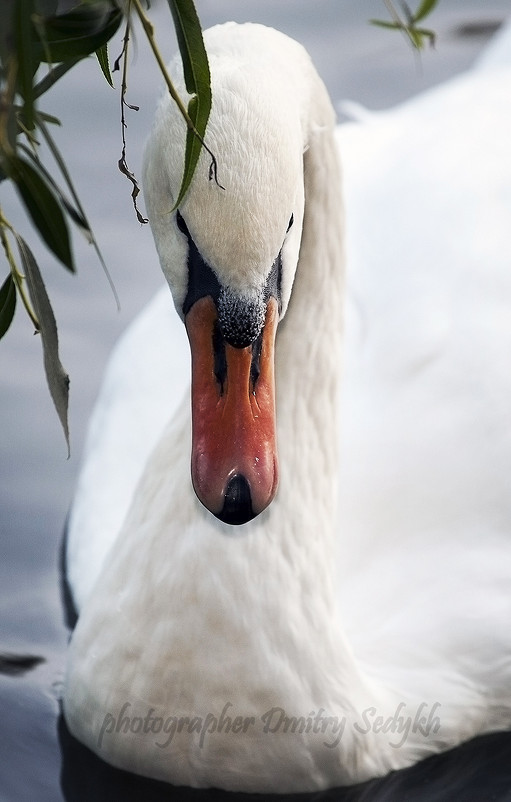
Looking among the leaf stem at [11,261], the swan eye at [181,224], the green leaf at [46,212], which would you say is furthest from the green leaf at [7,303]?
the swan eye at [181,224]

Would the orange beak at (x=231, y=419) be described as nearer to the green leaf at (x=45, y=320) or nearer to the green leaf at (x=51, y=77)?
the green leaf at (x=45, y=320)

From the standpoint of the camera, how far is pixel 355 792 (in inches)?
125

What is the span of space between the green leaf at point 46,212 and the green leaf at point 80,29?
0.15m

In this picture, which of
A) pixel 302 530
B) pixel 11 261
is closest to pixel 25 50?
pixel 11 261

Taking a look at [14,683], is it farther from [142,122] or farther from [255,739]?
[142,122]

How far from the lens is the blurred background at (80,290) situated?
11.9 feet

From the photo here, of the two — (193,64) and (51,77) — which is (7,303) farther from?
(193,64)

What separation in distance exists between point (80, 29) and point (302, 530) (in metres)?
1.50

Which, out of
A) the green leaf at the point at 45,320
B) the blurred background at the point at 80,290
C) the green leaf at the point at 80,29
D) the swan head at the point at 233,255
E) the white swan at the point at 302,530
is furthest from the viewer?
the blurred background at the point at 80,290

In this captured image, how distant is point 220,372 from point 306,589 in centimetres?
75

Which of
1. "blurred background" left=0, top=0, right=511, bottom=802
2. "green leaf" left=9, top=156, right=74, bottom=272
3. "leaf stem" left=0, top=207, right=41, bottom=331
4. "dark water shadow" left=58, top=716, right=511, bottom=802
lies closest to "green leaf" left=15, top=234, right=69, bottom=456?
"leaf stem" left=0, top=207, right=41, bottom=331

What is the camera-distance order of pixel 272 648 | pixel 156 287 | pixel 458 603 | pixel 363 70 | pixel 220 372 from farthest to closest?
1. pixel 363 70
2. pixel 156 287
3. pixel 458 603
4. pixel 272 648
5. pixel 220 372

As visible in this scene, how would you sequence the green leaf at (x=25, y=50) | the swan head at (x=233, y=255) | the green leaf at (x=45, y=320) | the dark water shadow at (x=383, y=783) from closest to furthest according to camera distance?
the green leaf at (x=25, y=50), the green leaf at (x=45, y=320), the swan head at (x=233, y=255), the dark water shadow at (x=383, y=783)

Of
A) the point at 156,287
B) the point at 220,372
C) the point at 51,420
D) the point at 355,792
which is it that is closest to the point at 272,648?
the point at 355,792
